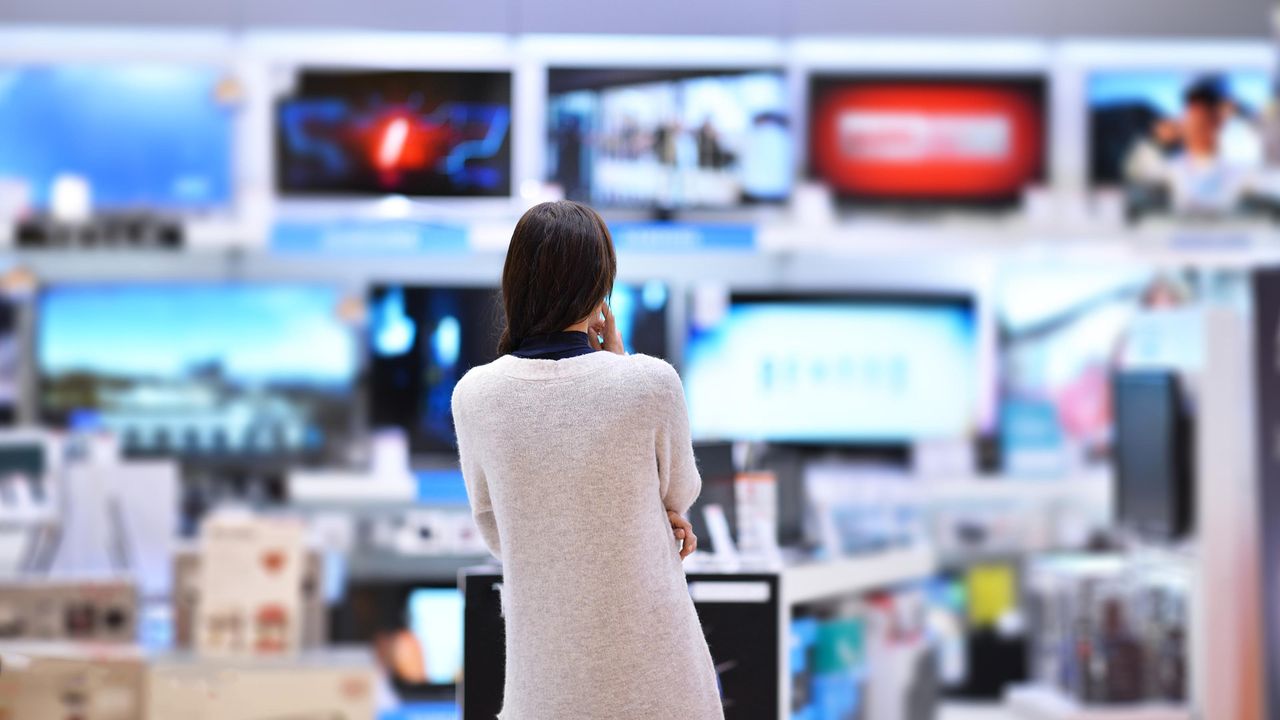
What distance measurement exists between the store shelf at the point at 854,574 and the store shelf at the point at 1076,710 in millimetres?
680

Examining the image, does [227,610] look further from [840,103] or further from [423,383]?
[840,103]

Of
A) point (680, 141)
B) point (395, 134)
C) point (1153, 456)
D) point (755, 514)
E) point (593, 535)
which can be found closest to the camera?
point (593, 535)

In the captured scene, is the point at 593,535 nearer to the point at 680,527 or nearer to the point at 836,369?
the point at 680,527

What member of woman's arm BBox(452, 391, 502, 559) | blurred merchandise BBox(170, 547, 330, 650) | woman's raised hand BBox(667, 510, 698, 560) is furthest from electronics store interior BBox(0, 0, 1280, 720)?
woman's raised hand BBox(667, 510, 698, 560)

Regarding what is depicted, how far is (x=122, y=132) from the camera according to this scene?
566cm

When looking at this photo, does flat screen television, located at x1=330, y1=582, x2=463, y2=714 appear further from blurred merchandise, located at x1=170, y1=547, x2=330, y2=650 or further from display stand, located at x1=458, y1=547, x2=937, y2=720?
display stand, located at x1=458, y1=547, x2=937, y2=720

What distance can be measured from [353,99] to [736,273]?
191 centimetres

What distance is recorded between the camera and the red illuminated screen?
6.04 m

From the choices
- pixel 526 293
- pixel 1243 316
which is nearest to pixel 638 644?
pixel 526 293

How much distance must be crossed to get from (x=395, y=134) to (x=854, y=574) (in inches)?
91.7

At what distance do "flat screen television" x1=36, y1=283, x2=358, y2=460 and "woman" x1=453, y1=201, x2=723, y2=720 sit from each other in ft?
12.9

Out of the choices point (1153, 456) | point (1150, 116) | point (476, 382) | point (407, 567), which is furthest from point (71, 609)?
point (1150, 116)

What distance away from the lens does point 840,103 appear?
19.8ft

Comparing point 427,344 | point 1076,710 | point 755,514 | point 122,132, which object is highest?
point 122,132
